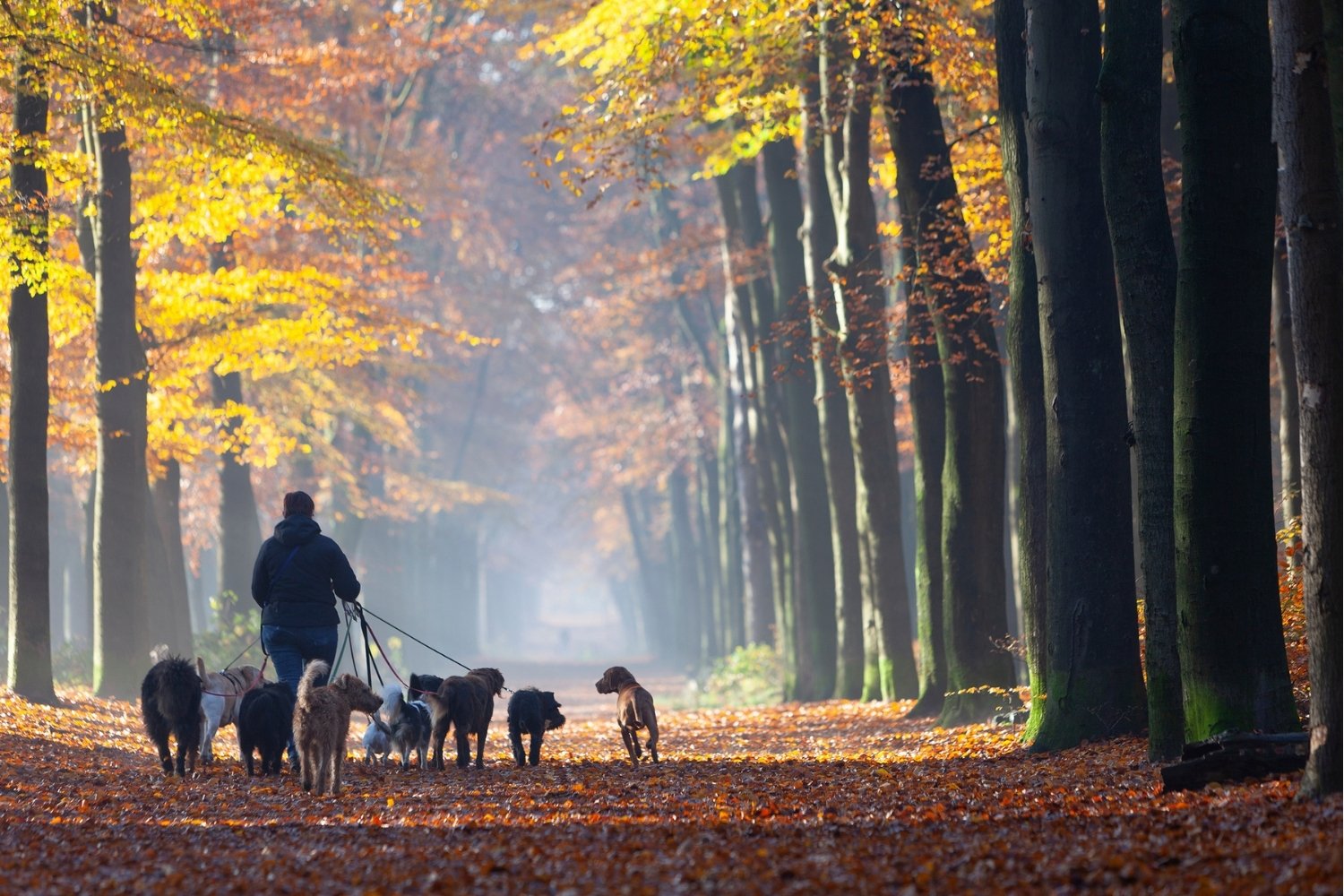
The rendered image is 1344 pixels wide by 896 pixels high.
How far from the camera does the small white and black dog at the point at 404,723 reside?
12.4 metres

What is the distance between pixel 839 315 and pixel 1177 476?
368 inches

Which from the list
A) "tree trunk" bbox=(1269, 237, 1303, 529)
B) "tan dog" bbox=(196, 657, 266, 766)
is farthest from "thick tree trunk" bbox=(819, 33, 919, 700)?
"tan dog" bbox=(196, 657, 266, 766)

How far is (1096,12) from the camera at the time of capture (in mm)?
11727

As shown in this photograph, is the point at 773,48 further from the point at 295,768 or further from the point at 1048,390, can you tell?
the point at 295,768

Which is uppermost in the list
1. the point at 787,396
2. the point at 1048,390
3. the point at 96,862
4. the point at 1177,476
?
the point at 787,396

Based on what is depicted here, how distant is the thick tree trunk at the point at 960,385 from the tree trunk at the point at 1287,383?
256 centimetres

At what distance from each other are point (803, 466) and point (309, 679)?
45.0 feet

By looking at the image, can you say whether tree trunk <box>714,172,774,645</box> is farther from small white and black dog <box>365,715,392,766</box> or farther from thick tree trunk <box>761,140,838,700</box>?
small white and black dog <box>365,715,392,766</box>

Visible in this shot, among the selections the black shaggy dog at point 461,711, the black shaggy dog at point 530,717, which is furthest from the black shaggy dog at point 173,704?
the black shaggy dog at point 530,717

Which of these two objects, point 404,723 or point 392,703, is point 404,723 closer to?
point 404,723

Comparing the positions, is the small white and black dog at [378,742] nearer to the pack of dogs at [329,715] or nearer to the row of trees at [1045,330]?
the pack of dogs at [329,715]

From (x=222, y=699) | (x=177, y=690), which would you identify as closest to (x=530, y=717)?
(x=222, y=699)

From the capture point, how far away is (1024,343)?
490 inches

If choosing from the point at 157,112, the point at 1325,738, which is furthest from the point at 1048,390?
the point at 157,112
